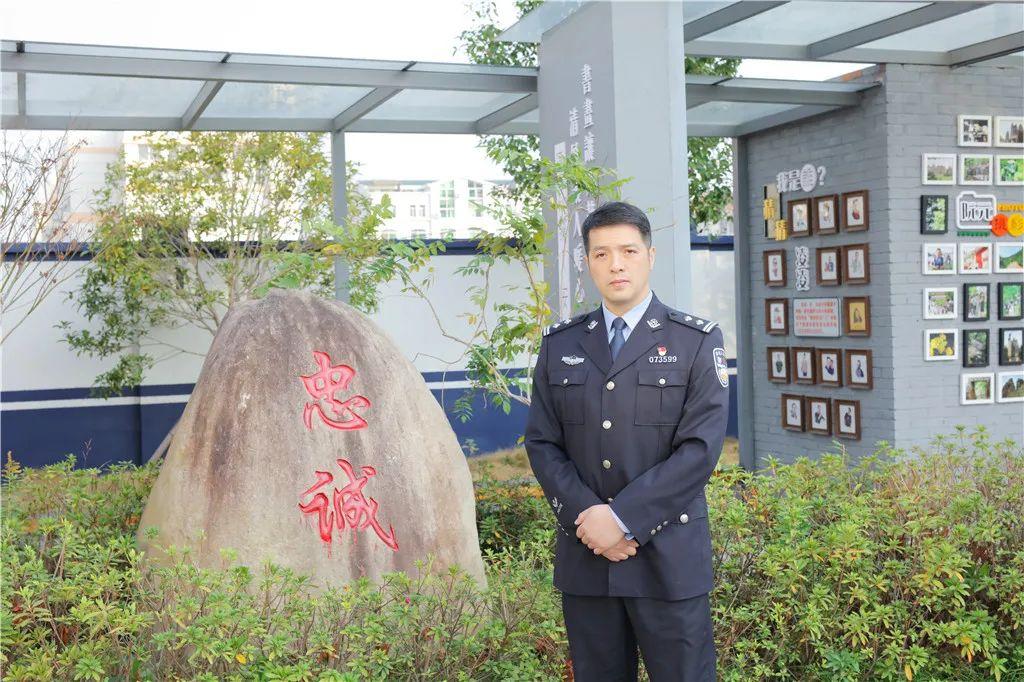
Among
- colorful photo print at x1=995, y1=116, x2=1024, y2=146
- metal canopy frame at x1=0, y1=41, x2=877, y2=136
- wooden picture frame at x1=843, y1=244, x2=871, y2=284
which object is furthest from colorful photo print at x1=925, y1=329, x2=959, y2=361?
metal canopy frame at x1=0, y1=41, x2=877, y2=136

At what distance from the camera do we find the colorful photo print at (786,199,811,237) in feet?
24.2

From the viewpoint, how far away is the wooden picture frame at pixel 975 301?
22.6 feet

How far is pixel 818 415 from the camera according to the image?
732cm

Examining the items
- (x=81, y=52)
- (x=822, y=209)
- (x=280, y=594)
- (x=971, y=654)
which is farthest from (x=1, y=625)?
(x=822, y=209)

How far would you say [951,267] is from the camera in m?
6.85

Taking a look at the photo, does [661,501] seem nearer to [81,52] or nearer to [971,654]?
[971,654]

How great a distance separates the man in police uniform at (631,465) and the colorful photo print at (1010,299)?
503 centimetres

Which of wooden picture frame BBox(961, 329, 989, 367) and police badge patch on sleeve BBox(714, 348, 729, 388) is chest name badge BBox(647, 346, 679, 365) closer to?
police badge patch on sleeve BBox(714, 348, 729, 388)

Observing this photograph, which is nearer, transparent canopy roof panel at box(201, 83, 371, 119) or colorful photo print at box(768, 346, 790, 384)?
transparent canopy roof panel at box(201, 83, 371, 119)

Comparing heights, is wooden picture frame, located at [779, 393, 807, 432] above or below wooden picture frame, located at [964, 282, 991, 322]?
below

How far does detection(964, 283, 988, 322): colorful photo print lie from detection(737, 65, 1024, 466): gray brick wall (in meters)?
0.06

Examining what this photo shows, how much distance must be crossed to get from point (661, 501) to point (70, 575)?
2323 millimetres

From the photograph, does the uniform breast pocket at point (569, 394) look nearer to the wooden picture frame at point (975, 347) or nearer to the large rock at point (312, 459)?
the large rock at point (312, 459)

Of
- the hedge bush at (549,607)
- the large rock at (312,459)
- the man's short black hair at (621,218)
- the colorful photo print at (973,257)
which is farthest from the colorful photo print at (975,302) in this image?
the man's short black hair at (621,218)
